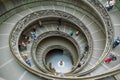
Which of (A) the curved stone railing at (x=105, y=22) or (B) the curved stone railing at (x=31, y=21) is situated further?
(B) the curved stone railing at (x=31, y=21)

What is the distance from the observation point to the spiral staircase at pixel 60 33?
73.9 ft

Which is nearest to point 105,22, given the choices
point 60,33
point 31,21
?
point 60,33

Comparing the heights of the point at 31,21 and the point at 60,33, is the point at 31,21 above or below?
above

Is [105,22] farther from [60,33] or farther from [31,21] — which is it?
[31,21]

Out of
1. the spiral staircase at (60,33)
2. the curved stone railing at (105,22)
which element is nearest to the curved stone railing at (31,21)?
the spiral staircase at (60,33)

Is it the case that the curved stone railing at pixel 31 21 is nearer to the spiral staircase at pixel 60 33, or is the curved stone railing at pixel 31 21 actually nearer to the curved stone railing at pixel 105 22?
the spiral staircase at pixel 60 33

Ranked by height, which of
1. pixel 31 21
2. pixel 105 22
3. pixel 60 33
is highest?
pixel 31 21

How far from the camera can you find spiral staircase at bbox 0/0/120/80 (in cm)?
2252

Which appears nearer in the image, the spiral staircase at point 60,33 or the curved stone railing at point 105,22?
the curved stone railing at point 105,22

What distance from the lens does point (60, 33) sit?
2823 cm

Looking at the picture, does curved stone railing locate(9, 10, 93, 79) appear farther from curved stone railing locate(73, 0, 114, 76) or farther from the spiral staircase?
curved stone railing locate(73, 0, 114, 76)

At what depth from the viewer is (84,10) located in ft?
92.3

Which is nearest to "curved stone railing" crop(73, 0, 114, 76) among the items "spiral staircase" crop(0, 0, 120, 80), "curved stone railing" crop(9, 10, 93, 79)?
"spiral staircase" crop(0, 0, 120, 80)

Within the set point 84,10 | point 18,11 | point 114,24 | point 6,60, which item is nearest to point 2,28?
point 18,11
